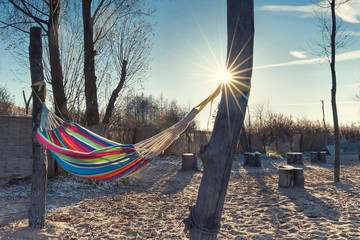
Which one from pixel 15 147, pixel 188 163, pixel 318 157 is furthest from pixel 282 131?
pixel 15 147

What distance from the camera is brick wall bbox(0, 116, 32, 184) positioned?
5094 mm

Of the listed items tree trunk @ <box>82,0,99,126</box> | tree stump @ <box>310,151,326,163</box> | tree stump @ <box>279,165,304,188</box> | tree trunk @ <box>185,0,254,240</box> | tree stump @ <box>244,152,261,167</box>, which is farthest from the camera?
tree stump @ <box>310,151,326,163</box>

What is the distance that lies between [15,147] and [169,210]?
3506 millimetres

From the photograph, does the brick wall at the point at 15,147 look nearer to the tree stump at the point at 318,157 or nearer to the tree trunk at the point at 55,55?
the tree trunk at the point at 55,55

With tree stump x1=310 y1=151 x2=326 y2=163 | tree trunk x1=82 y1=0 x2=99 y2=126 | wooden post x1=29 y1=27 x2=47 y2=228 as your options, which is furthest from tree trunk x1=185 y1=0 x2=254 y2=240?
tree stump x1=310 y1=151 x2=326 y2=163

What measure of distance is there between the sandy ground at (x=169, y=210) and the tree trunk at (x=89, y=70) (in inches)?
56.5

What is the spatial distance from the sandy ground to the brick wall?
26cm

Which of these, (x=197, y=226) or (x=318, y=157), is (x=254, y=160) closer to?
(x=318, y=157)

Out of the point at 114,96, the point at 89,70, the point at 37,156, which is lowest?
the point at 37,156

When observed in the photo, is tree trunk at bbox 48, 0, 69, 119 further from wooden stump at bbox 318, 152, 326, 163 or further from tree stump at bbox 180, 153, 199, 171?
wooden stump at bbox 318, 152, 326, 163

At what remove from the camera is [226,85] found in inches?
63.1

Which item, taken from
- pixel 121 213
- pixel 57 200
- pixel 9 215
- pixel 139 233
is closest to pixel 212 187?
pixel 139 233

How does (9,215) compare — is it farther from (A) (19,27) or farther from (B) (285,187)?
(B) (285,187)

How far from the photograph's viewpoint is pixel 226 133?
152cm
